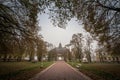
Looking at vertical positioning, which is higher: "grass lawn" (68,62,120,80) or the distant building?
the distant building

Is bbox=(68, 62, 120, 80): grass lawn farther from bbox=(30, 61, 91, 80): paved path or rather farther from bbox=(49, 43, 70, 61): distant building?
bbox=(49, 43, 70, 61): distant building

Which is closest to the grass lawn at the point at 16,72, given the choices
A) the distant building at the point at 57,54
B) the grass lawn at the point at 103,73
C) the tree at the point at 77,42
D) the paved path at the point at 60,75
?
the paved path at the point at 60,75

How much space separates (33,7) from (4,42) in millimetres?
5017

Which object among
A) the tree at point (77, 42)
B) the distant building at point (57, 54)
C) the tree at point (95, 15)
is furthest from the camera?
the distant building at point (57, 54)

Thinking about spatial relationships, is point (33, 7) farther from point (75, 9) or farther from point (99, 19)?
point (99, 19)

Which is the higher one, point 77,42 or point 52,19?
point 77,42

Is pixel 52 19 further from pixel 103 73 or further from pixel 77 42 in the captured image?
pixel 77 42

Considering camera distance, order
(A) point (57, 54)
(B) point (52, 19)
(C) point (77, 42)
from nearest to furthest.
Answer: (B) point (52, 19) → (C) point (77, 42) → (A) point (57, 54)

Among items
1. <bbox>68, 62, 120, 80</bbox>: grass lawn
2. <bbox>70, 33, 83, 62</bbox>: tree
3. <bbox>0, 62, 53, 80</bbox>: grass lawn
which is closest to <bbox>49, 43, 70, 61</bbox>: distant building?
<bbox>70, 33, 83, 62</bbox>: tree

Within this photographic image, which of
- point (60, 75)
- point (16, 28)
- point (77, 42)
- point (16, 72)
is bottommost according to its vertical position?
point (60, 75)

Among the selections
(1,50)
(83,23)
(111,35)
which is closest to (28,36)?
(1,50)

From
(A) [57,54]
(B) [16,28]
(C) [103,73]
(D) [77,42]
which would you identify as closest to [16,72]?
(B) [16,28]

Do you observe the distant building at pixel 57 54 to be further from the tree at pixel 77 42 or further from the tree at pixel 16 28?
the tree at pixel 16 28

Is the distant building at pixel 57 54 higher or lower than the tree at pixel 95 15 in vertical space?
higher
